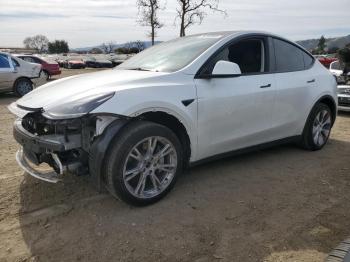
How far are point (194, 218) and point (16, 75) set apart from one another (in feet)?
35.2

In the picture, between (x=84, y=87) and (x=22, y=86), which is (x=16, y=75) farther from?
(x=84, y=87)

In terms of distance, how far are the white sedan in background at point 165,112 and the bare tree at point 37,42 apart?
89.5 m

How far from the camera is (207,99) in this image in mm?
4078

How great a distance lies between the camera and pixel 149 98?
12.0ft

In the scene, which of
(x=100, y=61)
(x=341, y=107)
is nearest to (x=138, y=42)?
(x=100, y=61)

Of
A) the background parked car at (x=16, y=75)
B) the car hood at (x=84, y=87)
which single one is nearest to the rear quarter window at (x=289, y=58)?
the car hood at (x=84, y=87)

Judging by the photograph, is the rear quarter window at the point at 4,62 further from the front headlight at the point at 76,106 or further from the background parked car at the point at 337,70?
the front headlight at the point at 76,106

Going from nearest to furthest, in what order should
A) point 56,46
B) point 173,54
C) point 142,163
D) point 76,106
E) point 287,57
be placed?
point 76,106 → point 142,163 → point 173,54 → point 287,57 → point 56,46

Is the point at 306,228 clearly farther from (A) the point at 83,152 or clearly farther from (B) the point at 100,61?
(B) the point at 100,61

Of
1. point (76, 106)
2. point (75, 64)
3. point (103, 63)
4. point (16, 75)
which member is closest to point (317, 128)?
point (76, 106)

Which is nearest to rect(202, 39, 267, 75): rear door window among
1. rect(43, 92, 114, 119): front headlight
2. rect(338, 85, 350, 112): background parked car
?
rect(43, 92, 114, 119): front headlight

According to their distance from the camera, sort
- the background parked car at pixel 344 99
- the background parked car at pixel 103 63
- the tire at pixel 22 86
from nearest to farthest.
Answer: the background parked car at pixel 344 99
the tire at pixel 22 86
the background parked car at pixel 103 63

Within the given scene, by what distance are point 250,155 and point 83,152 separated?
8.76ft

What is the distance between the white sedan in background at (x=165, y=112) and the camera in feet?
11.5
